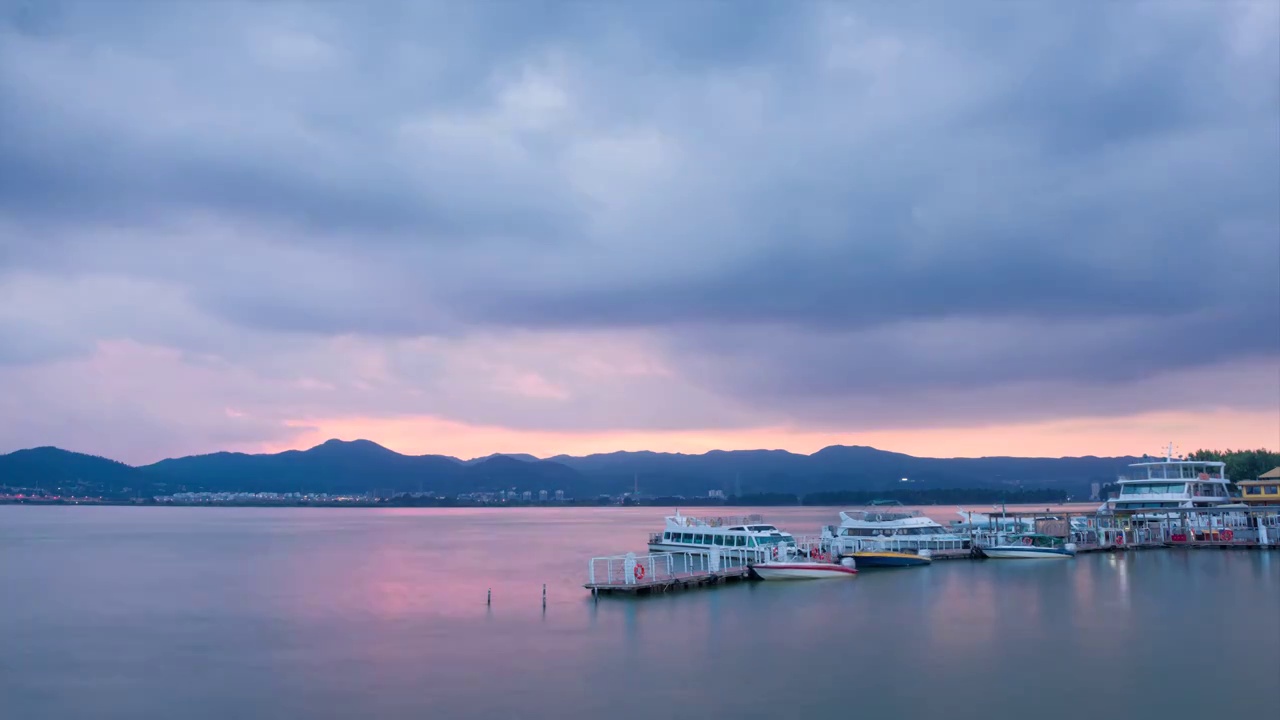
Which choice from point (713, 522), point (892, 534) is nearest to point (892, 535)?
point (892, 534)

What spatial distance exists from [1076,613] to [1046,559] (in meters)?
26.5

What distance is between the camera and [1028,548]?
220 ft

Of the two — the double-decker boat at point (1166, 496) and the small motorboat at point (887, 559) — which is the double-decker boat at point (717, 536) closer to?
the small motorboat at point (887, 559)

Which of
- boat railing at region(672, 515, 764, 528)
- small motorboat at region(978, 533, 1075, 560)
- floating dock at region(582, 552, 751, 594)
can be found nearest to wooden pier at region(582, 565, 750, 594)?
floating dock at region(582, 552, 751, 594)

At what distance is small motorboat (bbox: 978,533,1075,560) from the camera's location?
66938mm

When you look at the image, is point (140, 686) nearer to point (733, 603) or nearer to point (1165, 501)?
point (733, 603)

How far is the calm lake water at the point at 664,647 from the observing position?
2736 cm

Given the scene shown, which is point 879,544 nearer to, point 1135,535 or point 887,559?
point 887,559

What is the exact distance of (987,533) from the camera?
7238 cm

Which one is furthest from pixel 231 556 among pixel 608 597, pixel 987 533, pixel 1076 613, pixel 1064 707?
pixel 1064 707

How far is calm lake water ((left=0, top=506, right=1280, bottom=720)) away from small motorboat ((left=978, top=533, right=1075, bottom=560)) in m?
5.35

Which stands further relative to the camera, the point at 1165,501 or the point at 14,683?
the point at 1165,501

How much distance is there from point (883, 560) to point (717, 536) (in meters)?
12.1

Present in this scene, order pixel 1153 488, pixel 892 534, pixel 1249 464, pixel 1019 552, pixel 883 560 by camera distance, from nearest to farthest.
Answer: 1. pixel 883 560
2. pixel 1019 552
3. pixel 892 534
4. pixel 1153 488
5. pixel 1249 464
